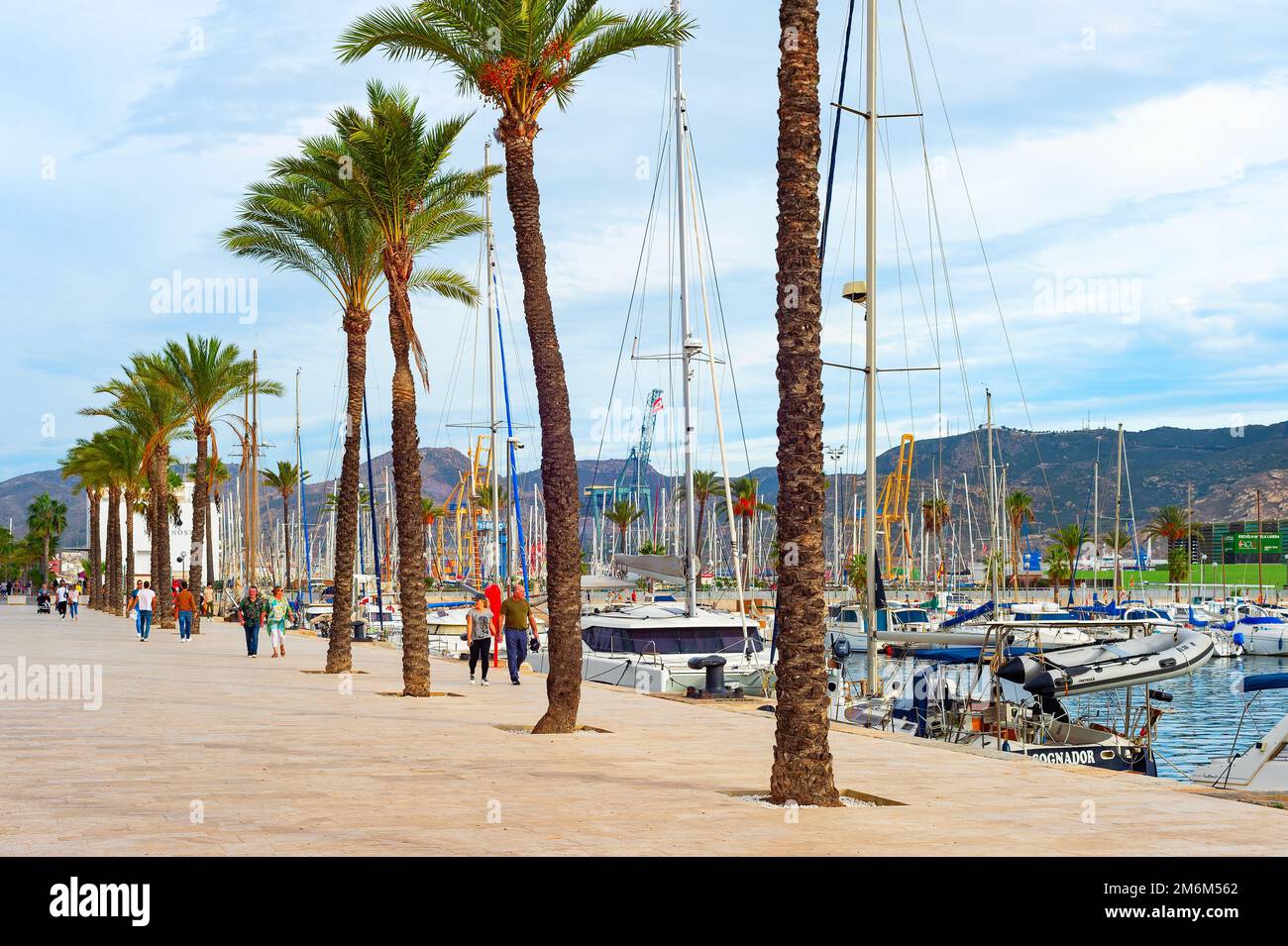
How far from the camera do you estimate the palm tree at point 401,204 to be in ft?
70.6

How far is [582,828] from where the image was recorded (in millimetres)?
8859

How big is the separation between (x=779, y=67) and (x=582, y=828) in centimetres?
658

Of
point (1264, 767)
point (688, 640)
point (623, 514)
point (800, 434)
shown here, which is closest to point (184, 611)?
point (688, 640)

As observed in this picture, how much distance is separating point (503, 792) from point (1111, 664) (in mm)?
10300

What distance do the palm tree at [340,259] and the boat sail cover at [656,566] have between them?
32.4ft

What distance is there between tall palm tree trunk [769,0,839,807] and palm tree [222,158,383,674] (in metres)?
15.9

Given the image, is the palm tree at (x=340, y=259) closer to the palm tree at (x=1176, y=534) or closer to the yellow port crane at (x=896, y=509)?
the yellow port crane at (x=896, y=509)

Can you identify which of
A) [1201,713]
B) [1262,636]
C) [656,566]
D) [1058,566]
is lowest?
[1201,713]

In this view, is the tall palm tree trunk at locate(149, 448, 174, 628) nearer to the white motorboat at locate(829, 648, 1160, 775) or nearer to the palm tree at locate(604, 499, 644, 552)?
the white motorboat at locate(829, 648, 1160, 775)

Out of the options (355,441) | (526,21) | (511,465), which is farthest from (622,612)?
(526,21)

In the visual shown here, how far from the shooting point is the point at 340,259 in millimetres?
26500

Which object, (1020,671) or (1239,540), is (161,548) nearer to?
(1020,671)
